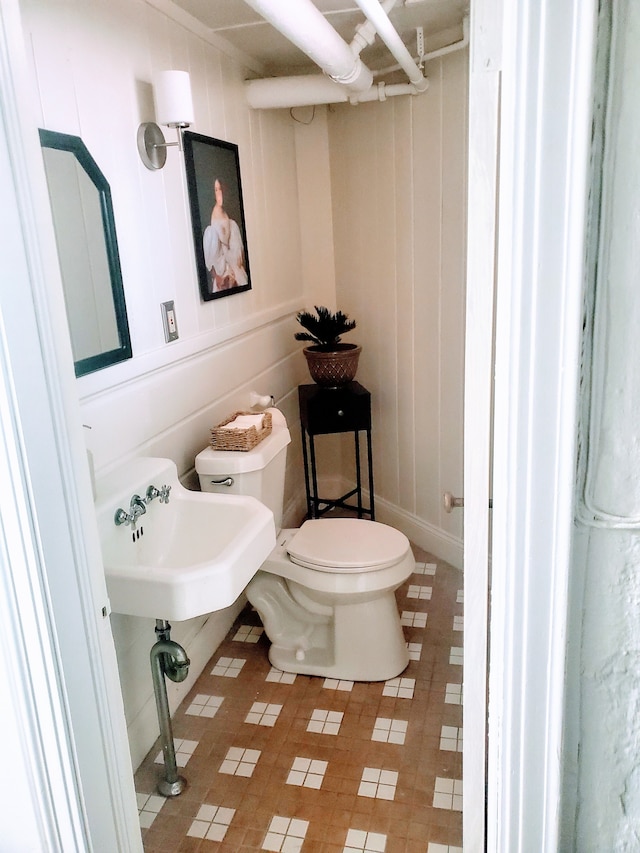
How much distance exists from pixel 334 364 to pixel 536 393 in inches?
87.0

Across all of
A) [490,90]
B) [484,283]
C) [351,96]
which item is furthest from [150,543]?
[351,96]

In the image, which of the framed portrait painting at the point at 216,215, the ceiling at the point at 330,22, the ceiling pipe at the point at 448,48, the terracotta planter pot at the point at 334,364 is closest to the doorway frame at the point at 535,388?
the framed portrait painting at the point at 216,215

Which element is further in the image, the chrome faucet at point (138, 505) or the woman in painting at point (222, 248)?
the woman in painting at point (222, 248)

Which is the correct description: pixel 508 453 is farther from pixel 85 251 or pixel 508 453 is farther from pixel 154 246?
pixel 154 246

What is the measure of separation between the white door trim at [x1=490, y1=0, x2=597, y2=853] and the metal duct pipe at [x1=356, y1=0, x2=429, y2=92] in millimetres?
1132

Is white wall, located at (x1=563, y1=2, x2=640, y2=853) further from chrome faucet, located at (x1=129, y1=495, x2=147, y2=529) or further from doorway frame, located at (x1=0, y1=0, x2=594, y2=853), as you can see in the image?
chrome faucet, located at (x1=129, y1=495, x2=147, y2=529)

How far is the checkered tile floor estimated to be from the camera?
1708 mm

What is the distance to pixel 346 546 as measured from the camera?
2.31 meters

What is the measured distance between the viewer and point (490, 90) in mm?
873

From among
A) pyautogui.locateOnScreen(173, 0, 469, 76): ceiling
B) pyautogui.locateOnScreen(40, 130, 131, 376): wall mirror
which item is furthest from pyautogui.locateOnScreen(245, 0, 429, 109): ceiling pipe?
pyautogui.locateOnScreen(40, 130, 131, 376): wall mirror

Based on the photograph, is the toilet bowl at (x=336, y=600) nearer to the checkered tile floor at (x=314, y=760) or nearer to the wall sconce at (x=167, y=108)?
the checkered tile floor at (x=314, y=760)

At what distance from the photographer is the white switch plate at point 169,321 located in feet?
6.82

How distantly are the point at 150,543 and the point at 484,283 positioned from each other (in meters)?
1.23

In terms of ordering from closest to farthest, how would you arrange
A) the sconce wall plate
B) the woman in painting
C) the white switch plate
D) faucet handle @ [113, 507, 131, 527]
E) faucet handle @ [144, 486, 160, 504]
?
faucet handle @ [113, 507, 131, 527] < faucet handle @ [144, 486, 160, 504] < the sconce wall plate < the white switch plate < the woman in painting
